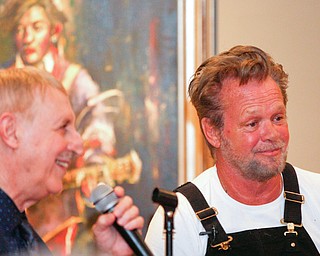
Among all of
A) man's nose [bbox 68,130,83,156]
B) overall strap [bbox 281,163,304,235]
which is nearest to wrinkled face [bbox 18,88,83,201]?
man's nose [bbox 68,130,83,156]

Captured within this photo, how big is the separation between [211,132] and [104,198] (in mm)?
934

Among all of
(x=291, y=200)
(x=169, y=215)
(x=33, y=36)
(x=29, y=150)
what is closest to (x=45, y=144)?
(x=29, y=150)

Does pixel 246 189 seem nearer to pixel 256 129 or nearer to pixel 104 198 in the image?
pixel 256 129

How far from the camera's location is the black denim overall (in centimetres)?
248

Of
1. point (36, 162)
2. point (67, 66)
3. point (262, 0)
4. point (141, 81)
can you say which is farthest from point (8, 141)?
point (262, 0)

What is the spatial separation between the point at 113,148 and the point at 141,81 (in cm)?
28

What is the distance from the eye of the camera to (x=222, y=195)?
2.59m

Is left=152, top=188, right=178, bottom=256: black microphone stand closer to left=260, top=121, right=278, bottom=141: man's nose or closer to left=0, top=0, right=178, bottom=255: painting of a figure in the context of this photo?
left=260, top=121, right=278, bottom=141: man's nose

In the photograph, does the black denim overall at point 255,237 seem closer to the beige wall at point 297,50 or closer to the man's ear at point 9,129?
the man's ear at point 9,129

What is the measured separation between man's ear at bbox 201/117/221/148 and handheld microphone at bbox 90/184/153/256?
0.88 metres

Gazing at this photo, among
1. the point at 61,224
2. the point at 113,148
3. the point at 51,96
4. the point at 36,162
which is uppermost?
the point at 51,96

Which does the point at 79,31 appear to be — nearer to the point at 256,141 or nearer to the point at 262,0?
the point at 256,141

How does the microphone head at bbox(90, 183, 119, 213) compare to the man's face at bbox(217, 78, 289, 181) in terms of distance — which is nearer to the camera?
the microphone head at bbox(90, 183, 119, 213)

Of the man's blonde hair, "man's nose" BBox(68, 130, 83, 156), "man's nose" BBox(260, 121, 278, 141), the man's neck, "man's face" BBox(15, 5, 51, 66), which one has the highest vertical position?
"man's face" BBox(15, 5, 51, 66)
